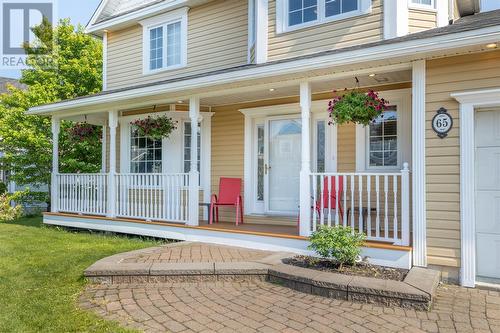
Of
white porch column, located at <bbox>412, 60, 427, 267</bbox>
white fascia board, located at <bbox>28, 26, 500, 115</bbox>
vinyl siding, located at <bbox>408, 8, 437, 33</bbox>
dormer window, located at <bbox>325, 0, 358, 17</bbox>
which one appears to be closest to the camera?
white fascia board, located at <bbox>28, 26, 500, 115</bbox>

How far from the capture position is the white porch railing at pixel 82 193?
341 inches

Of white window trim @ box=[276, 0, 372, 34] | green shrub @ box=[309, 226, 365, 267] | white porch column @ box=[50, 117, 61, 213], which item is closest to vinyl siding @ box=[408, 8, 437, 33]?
white window trim @ box=[276, 0, 372, 34]

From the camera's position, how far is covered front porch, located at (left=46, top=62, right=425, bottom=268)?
576 centimetres

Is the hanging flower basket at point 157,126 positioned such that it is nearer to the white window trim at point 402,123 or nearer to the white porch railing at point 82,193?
the white porch railing at point 82,193

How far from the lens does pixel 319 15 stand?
657 centimetres

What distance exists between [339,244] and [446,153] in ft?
5.48

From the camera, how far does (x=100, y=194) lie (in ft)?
28.3

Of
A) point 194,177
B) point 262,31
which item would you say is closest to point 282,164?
point 194,177

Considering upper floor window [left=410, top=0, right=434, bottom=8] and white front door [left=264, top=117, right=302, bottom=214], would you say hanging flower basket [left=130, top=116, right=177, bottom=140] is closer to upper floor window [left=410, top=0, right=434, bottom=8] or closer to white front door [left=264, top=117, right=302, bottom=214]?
white front door [left=264, top=117, right=302, bottom=214]

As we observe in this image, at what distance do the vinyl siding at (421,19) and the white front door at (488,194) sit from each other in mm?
2011

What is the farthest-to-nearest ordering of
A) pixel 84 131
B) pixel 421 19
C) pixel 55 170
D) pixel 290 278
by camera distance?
pixel 84 131, pixel 55 170, pixel 421 19, pixel 290 278

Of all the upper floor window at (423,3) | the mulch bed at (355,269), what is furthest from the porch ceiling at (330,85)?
the mulch bed at (355,269)

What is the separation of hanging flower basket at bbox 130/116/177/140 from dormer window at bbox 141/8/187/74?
1405mm

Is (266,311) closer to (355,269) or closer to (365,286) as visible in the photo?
(365,286)
